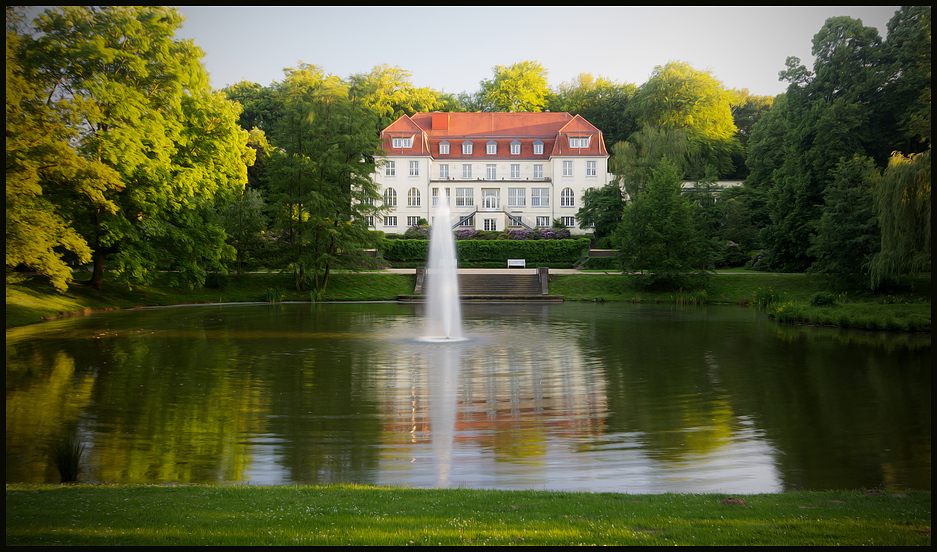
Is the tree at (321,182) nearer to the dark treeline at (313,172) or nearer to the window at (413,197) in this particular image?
the dark treeline at (313,172)

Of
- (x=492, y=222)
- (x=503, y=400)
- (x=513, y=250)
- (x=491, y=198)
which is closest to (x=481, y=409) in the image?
(x=503, y=400)

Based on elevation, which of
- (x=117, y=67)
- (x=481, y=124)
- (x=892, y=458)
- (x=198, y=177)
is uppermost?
(x=481, y=124)

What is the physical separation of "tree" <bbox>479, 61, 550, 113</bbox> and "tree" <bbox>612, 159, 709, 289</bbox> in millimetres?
40875

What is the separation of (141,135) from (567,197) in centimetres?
4261

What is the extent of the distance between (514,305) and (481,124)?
36316mm

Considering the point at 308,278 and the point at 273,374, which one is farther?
the point at 308,278

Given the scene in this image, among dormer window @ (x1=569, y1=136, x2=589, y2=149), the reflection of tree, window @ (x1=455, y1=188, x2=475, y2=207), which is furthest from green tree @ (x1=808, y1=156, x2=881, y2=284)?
window @ (x1=455, y1=188, x2=475, y2=207)

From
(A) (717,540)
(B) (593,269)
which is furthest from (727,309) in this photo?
(A) (717,540)

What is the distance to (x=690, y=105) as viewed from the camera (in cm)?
6219

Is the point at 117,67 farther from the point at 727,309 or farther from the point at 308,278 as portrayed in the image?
the point at 727,309

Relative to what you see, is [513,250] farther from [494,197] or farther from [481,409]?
[481,409]

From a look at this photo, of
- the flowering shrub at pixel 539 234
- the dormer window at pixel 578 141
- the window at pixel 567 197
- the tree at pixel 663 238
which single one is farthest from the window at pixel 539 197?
the tree at pixel 663 238

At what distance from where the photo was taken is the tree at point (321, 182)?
34.9m

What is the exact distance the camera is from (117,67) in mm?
25719
